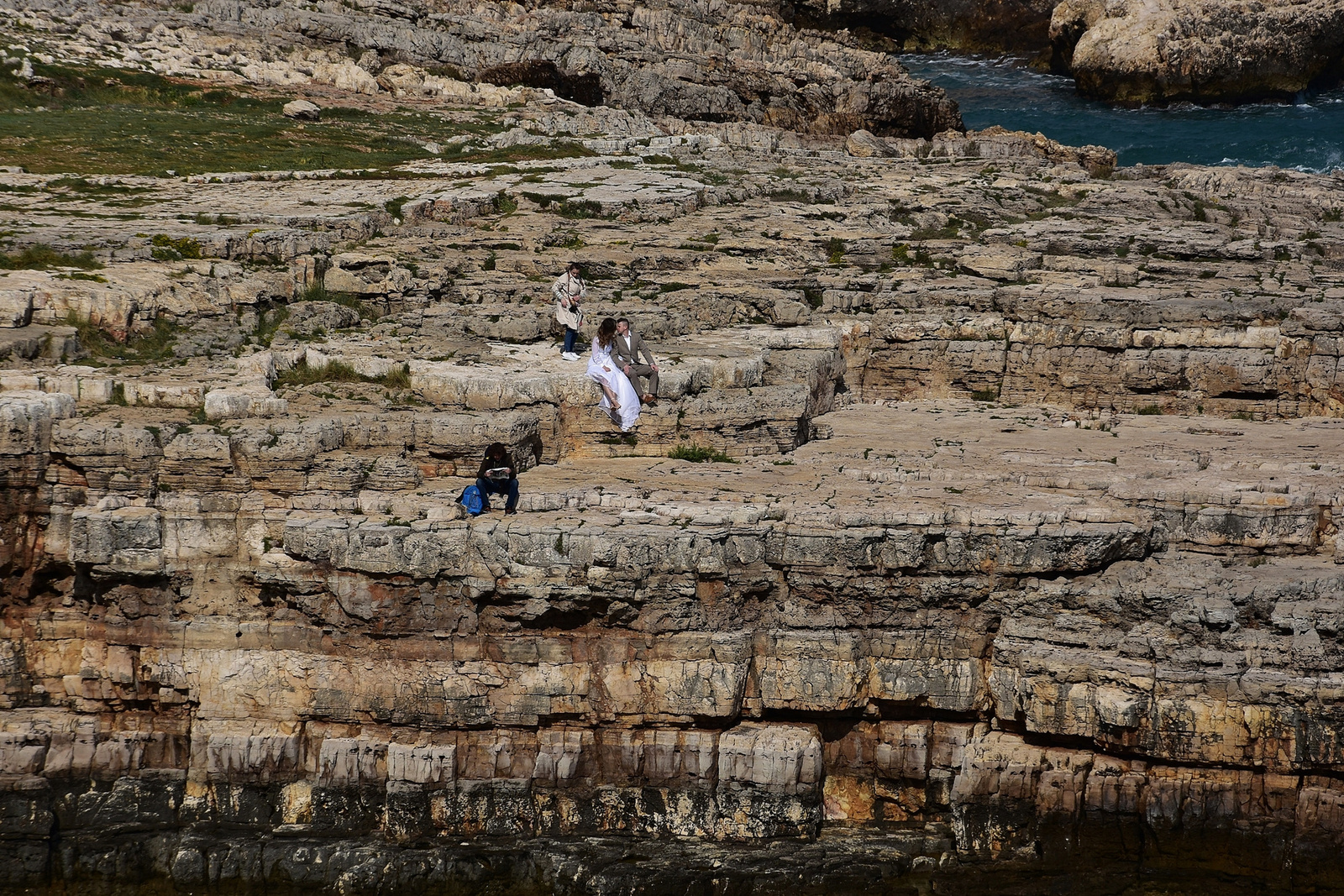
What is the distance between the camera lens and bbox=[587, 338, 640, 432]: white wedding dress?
14430 mm

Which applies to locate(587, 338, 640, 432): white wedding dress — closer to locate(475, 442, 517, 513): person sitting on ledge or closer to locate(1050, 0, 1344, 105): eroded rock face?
locate(475, 442, 517, 513): person sitting on ledge

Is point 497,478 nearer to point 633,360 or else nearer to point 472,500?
point 472,500

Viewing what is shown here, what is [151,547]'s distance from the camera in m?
12.7

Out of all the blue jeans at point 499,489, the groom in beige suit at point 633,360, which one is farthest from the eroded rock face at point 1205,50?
the blue jeans at point 499,489

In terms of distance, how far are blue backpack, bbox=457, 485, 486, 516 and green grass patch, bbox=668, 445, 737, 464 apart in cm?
261

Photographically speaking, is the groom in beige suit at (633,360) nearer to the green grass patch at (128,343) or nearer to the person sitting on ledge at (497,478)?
the person sitting on ledge at (497,478)

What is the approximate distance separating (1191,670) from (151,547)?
31.3 ft

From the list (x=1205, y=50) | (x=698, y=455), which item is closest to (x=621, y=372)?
(x=698, y=455)

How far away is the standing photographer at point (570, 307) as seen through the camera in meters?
15.7

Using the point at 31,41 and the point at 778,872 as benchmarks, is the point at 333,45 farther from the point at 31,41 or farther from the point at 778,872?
the point at 778,872

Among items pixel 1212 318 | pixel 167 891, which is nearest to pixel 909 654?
pixel 167 891

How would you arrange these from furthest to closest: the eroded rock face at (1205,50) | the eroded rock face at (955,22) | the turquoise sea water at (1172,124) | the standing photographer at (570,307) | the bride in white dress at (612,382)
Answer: the eroded rock face at (955,22)
the eroded rock face at (1205,50)
the turquoise sea water at (1172,124)
the standing photographer at (570,307)
the bride in white dress at (612,382)

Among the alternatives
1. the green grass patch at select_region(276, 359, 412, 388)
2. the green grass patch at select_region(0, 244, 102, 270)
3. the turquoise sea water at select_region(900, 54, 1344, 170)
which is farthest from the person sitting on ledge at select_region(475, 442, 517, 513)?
the turquoise sea water at select_region(900, 54, 1344, 170)

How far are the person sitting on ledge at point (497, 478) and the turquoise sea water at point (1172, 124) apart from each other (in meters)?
35.3
